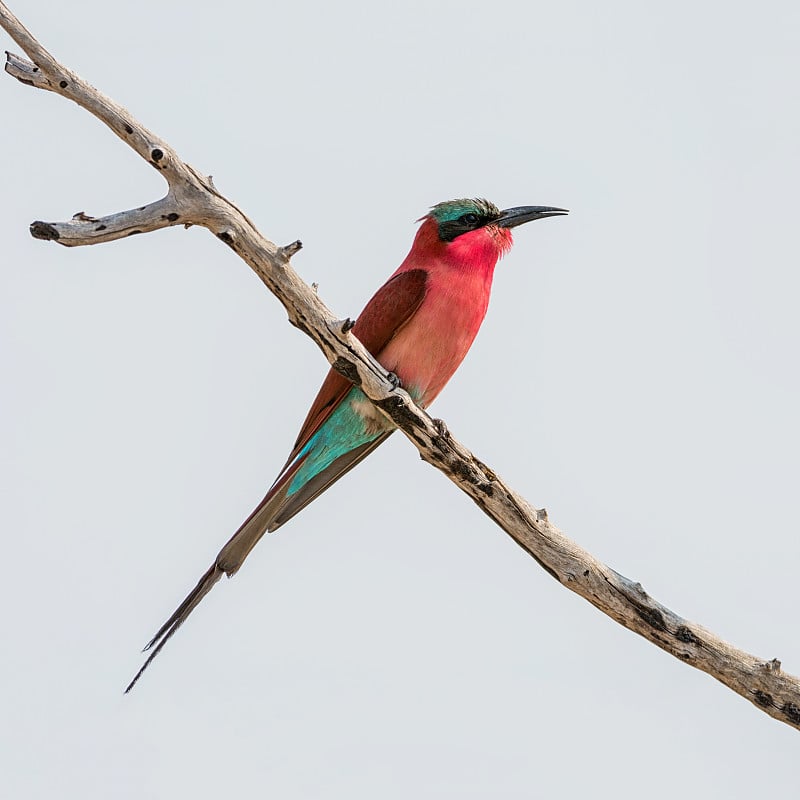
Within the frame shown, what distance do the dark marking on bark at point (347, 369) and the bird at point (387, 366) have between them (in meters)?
0.45

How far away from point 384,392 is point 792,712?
1.54 m

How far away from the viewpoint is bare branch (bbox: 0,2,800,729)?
3.18 meters

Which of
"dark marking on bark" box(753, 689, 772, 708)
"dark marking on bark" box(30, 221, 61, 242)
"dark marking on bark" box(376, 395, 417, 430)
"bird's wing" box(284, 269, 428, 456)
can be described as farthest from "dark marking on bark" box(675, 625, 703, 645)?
"dark marking on bark" box(30, 221, 61, 242)

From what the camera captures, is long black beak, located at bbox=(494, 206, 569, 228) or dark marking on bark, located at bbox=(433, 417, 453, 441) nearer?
dark marking on bark, located at bbox=(433, 417, 453, 441)

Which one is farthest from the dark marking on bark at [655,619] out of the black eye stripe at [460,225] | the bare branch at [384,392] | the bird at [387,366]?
the black eye stripe at [460,225]

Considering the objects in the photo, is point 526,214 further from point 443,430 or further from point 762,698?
point 762,698

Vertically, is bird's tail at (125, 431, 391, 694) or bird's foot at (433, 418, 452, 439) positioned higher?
bird's foot at (433, 418, 452, 439)

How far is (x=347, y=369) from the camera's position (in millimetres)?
3451

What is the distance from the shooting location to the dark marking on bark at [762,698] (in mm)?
3531

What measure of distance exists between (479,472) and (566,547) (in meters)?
0.36

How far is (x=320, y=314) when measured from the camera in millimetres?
3314

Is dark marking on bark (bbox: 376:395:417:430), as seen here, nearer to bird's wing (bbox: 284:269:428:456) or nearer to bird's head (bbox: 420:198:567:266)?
bird's wing (bbox: 284:269:428:456)

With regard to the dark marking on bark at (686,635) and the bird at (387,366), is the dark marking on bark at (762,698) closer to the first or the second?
the dark marking on bark at (686,635)

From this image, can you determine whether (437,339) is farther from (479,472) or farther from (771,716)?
(771,716)
